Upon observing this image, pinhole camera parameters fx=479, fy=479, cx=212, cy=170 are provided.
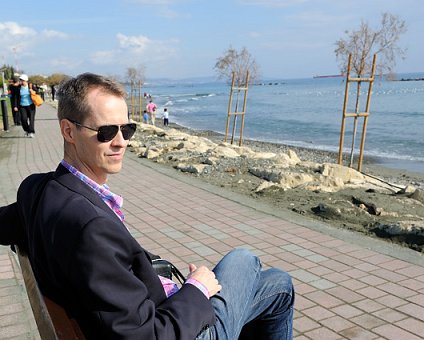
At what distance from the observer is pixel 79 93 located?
Result: 1647 mm

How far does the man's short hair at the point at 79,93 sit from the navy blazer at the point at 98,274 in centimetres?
21

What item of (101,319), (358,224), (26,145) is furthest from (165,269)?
(26,145)

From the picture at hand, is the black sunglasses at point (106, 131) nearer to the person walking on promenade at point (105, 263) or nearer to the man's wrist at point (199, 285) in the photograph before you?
the person walking on promenade at point (105, 263)

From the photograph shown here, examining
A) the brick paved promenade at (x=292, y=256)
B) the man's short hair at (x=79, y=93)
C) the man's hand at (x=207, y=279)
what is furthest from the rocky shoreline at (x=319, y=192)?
the man's short hair at (x=79, y=93)

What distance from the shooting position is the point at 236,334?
1.85m

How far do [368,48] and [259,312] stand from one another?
480 inches

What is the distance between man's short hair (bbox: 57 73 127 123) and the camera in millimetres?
1649

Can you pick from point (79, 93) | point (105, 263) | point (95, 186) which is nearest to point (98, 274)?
point (105, 263)

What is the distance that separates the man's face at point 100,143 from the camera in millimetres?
1661

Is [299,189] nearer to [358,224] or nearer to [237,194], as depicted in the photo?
[237,194]

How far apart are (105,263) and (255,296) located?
0.89 metres

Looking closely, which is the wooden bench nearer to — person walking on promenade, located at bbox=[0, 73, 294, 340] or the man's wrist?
person walking on promenade, located at bbox=[0, 73, 294, 340]

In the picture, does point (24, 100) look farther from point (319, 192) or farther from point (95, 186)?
point (95, 186)

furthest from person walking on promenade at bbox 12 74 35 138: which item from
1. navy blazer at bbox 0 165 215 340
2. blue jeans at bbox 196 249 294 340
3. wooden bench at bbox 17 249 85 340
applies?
wooden bench at bbox 17 249 85 340
